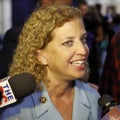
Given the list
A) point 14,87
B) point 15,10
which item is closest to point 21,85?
point 14,87

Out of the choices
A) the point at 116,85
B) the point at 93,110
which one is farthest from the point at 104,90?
the point at 93,110

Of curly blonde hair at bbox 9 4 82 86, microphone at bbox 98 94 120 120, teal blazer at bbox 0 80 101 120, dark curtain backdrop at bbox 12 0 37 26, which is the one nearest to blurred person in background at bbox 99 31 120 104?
teal blazer at bbox 0 80 101 120

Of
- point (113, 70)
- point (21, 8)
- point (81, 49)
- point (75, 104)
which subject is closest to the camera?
point (81, 49)

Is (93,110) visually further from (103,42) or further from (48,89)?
(103,42)

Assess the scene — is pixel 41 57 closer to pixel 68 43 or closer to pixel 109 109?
pixel 68 43

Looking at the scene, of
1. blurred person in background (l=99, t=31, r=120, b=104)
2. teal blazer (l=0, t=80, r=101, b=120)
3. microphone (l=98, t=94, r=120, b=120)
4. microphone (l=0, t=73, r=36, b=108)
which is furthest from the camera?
blurred person in background (l=99, t=31, r=120, b=104)

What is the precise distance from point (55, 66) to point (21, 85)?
0.98 ft

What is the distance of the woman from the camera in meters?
1.52

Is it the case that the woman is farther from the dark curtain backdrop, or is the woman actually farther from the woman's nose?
the dark curtain backdrop

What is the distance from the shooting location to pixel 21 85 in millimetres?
1301

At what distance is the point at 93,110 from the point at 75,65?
230mm

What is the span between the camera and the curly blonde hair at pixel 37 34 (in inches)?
60.7

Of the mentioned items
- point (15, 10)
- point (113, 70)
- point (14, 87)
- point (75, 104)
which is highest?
point (14, 87)

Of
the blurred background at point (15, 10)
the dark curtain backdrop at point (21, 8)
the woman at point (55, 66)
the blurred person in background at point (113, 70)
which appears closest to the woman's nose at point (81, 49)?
the woman at point (55, 66)
